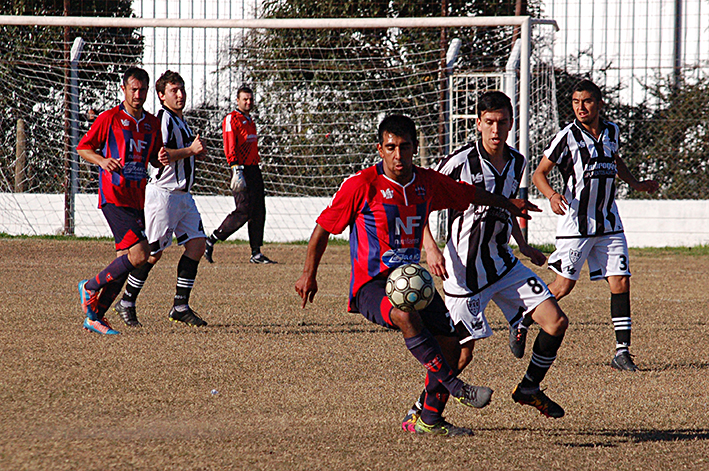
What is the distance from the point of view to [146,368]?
18.4 feet

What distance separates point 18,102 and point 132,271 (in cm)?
1125

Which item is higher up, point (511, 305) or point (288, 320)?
point (511, 305)

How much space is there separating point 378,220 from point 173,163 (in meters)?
4.05

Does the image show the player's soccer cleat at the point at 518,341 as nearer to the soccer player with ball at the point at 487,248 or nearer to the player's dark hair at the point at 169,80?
the soccer player with ball at the point at 487,248

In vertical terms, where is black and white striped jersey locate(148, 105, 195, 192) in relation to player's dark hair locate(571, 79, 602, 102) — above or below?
below

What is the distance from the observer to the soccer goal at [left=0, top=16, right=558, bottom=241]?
54.2 ft

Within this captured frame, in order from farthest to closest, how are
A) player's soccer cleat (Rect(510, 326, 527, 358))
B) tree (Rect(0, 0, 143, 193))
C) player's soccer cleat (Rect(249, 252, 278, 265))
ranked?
tree (Rect(0, 0, 143, 193)), player's soccer cleat (Rect(249, 252, 278, 265)), player's soccer cleat (Rect(510, 326, 527, 358))

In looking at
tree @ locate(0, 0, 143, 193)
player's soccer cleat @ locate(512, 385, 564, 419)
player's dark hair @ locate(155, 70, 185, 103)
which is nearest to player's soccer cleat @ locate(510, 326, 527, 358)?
player's soccer cleat @ locate(512, 385, 564, 419)

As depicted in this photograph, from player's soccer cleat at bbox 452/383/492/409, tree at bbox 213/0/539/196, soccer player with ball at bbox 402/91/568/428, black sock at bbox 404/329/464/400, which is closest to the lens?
player's soccer cleat at bbox 452/383/492/409

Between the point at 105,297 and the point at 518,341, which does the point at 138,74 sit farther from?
the point at 518,341

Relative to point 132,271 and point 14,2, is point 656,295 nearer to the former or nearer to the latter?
point 132,271

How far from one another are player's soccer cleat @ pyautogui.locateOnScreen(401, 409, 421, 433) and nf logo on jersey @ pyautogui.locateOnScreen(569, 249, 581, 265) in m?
2.62

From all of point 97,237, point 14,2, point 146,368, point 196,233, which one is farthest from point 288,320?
point 14,2

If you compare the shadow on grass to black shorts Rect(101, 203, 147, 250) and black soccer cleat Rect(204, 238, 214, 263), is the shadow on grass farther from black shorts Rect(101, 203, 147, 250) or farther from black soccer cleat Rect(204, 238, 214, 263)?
black soccer cleat Rect(204, 238, 214, 263)
